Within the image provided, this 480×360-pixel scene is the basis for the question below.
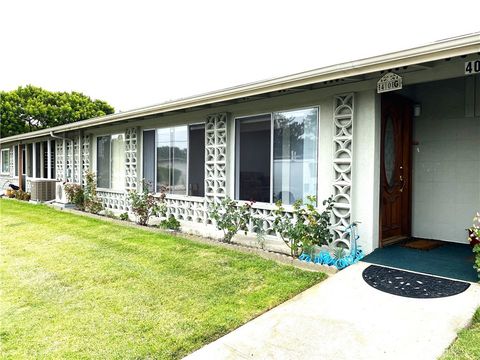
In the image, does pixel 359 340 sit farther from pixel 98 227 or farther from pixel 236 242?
pixel 98 227

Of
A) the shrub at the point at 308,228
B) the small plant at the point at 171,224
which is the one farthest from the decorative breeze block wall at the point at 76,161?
the shrub at the point at 308,228

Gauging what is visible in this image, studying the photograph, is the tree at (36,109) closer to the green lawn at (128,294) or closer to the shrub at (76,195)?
the shrub at (76,195)

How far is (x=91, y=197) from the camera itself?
10820 millimetres

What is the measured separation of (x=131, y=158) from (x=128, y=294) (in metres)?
5.86

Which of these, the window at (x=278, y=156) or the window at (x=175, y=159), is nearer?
the window at (x=278, y=156)

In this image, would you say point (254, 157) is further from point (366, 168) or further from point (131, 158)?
point (131, 158)

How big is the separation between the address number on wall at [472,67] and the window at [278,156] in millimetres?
2175

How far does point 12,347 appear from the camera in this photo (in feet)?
10.5

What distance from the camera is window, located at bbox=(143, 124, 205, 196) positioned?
7.96m

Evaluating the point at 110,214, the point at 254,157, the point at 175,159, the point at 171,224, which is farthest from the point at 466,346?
the point at 110,214

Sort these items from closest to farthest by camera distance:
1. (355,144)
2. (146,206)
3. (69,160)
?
(355,144), (146,206), (69,160)

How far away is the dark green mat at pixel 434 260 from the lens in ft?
14.4

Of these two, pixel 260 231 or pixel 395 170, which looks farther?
pixel 260 231

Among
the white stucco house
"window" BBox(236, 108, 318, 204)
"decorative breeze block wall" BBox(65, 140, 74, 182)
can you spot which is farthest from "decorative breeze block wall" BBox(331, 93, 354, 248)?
"decorative breeze block wall" BBox(65, 140, 74, 182)
